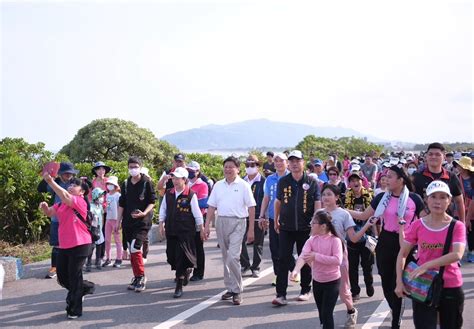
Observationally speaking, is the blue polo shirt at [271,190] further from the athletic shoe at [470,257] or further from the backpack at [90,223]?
the athletic shoe at [470,257]

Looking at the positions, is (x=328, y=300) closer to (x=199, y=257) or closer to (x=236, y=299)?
(x=236, y=299)

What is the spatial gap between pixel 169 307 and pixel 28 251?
4.25m

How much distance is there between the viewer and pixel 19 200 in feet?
32.4

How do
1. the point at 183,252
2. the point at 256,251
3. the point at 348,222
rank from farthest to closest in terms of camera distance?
the point at 256,251 → the point at 183,252 → the point at 348,222

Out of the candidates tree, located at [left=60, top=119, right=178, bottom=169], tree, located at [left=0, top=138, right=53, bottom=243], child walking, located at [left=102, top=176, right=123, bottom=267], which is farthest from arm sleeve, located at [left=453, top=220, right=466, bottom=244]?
tree, located at [left=60, top=119, right=178, bottom=169]

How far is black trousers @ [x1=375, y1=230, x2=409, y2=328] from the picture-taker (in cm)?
555

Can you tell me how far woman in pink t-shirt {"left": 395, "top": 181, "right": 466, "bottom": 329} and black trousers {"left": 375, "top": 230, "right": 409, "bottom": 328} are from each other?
4.05 feet

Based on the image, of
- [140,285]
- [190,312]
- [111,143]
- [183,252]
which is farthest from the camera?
[111,143]

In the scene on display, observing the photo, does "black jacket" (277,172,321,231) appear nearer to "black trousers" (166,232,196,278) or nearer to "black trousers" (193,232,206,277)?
"black trousers" (166,232,196,278)

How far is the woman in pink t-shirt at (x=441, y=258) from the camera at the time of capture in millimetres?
4168

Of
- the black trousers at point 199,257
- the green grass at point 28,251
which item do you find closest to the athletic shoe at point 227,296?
the black trousers at point 199,257

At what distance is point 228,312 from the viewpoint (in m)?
6.62

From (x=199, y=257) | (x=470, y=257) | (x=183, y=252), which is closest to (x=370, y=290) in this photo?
(x=183, y=252)

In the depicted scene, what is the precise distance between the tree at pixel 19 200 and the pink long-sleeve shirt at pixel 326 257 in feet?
22.0
